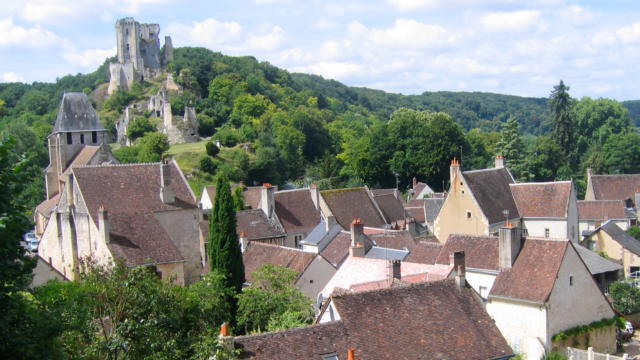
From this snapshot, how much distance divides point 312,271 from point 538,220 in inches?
779

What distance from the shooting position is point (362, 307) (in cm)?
2166

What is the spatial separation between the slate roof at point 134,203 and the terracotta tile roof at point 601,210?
37.7 m

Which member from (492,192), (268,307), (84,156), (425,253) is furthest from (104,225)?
(492,192)

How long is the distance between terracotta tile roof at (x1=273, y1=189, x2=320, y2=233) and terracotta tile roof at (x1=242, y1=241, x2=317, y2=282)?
10.1 meters

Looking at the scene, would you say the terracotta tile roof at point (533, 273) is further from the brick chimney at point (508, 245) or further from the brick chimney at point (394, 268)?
the brick chimney at point (394, 268)

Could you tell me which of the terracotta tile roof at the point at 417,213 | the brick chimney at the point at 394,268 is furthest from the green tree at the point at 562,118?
the brick chimney at the point at 394,268

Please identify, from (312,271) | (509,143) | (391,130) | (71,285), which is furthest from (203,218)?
(509,143)

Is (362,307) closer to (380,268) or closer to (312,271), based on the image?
(380,268)

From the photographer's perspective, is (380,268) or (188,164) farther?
(188,164)

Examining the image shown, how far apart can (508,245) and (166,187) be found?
18262 mm

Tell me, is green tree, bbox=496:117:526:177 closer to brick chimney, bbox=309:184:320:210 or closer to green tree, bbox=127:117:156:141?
brick chimney, bbox=309:184:320:210

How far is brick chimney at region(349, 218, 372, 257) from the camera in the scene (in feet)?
100

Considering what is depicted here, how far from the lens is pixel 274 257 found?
3497 cm

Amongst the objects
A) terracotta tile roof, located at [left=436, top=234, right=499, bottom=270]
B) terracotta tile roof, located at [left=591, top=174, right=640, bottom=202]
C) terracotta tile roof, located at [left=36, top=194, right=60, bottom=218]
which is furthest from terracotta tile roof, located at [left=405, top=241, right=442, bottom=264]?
terracotta tile roof, located at [left=591, top=174, right=640, bottom=202]
